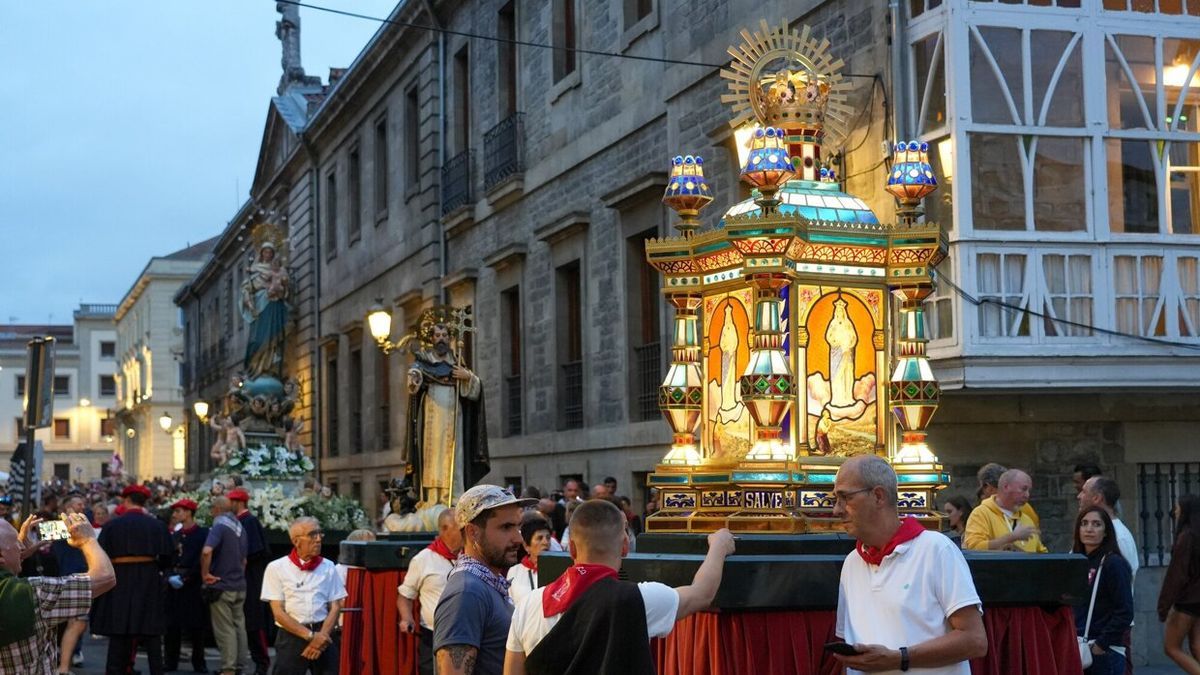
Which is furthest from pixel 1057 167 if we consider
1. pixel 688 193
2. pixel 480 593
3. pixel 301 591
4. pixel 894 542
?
pixel 480 593

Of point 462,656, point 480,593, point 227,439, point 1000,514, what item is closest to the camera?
point 462,656

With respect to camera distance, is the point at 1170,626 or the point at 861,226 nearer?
the point at 861,226

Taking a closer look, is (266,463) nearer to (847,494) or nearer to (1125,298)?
(1125,298)

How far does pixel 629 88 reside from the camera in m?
20.8

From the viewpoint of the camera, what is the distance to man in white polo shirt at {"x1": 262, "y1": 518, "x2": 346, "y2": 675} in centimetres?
1136

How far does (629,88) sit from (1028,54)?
303 inches

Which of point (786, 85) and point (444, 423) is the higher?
point (786, 85)

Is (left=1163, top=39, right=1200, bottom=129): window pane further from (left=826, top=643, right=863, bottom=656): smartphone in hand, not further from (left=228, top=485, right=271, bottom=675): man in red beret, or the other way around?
(left=826, top=643, right=863, bottom=656): smartphone in hand

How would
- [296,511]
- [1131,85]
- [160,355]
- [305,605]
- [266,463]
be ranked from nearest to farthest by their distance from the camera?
1. [305,605]
2. [1131,85]
3. [296,511]
4. [266,463]
5. [160,355]

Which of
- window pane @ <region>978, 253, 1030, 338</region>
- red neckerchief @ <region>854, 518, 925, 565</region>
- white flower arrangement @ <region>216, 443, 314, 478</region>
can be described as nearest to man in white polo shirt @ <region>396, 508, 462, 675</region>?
red neckerchief @ <region>854, 518, 925, 565</region>

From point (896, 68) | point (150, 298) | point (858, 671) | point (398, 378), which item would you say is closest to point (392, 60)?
point (398, 378)

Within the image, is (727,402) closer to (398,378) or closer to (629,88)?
(629,88)

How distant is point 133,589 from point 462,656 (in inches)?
378

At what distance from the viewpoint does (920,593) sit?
5609mm
